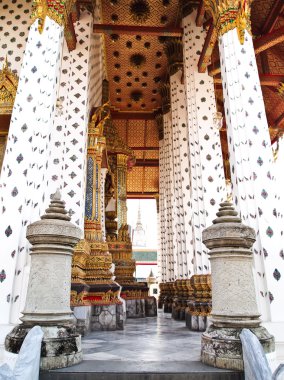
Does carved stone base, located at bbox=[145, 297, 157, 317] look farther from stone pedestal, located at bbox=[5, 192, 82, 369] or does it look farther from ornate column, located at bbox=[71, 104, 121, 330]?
stone pedestal, located at bbox=[5, 192, 82, 369]

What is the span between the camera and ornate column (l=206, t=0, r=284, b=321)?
3.78 metres

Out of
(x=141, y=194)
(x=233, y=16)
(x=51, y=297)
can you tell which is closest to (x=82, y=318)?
(x=51, y=297)

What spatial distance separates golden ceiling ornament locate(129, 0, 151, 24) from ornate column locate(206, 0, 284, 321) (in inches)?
200

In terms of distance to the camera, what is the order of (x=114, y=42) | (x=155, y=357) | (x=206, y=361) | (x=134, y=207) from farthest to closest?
(x=134, y=207) → (x=114, y=42) → (x=155, y=357) → (x=206, y=361)

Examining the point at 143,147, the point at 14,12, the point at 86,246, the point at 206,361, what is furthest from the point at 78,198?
the point at 143,147

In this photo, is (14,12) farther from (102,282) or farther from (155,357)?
(155,357)

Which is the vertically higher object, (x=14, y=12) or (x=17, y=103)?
(x=14, y=12)

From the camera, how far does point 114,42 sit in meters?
10.8

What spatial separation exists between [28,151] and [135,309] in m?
6.04

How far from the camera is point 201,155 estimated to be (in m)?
6.64

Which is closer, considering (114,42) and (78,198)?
(78,198)

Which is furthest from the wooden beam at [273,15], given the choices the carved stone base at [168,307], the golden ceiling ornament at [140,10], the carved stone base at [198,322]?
the carved stone base at [168,307]

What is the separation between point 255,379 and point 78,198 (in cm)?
432

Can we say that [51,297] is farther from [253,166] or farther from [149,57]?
[149,57]
